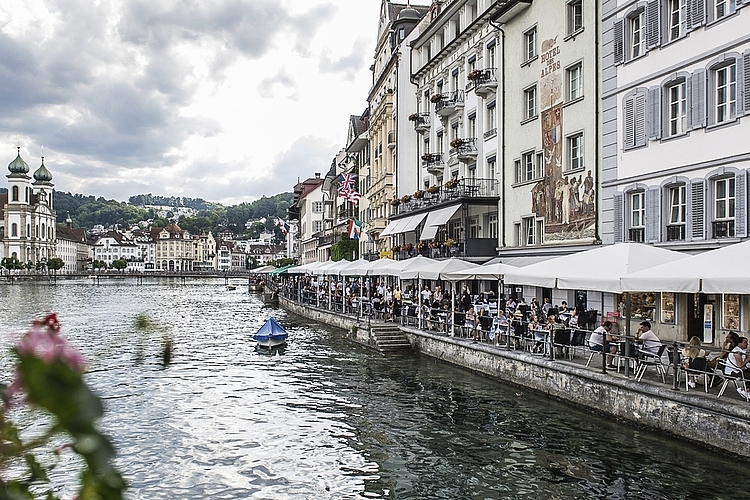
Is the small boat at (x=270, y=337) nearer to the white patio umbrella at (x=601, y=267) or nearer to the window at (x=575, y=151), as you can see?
the window at (x=575, y=151)

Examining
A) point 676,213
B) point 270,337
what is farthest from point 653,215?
point 270,337

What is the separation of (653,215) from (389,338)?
12342 millimetres

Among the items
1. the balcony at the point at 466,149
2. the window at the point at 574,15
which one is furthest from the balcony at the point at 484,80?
the window at the point at 574,15

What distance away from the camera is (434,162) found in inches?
1790

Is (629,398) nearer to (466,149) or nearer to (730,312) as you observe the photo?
(730,312)

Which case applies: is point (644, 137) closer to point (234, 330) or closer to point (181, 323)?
point (234, 330)

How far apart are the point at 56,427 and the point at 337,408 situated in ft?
61.9

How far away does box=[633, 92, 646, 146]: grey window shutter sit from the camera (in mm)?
23984

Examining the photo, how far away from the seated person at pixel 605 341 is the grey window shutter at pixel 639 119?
8.07 m

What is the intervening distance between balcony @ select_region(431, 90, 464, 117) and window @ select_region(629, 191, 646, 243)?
58.7 ft

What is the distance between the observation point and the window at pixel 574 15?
95.2 feet

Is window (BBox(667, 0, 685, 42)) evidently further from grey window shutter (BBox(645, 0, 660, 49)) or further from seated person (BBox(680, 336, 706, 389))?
seated person (BBox(680, 336, 706, 389))

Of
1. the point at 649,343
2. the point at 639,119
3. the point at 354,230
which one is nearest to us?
the point at 649,343

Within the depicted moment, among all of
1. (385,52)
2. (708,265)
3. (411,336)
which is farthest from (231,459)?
(385,52)
